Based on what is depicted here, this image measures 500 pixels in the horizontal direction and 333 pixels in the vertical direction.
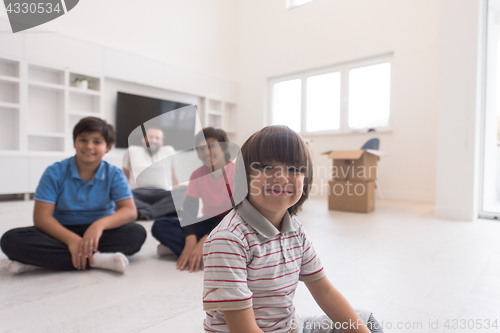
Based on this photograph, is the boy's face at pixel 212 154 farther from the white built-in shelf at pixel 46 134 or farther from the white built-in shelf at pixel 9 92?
the white built-in shelf at pixel 9 92

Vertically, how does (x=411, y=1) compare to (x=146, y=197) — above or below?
above

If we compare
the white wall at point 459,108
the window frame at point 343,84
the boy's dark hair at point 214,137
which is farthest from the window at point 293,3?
the boy's dark hair at point 214,137

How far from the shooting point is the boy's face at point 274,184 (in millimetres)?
556

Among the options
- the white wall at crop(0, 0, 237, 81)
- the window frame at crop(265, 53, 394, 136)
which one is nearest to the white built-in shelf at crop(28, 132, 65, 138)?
the white wall at crop(0, 0, 237, 81)

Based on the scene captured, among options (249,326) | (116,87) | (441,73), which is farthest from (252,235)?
(116,87)

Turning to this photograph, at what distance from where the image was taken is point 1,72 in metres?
3.35

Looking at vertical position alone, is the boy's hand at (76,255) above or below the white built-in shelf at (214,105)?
below

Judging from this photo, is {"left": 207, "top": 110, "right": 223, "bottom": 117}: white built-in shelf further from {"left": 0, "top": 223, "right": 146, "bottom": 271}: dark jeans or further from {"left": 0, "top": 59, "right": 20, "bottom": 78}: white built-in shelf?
{"left": 0, "top": 223, "right": 146, "bottom": 271}: dark jeans

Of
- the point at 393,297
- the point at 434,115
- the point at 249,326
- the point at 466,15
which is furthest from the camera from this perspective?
the point at 434,115

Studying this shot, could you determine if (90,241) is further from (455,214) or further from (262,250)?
(455,214)

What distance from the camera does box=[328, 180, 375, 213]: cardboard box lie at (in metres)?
2.90

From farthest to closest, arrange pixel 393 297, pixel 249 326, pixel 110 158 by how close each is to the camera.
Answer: pixel 110 158 → pixel 393 297 → pixel 249 326

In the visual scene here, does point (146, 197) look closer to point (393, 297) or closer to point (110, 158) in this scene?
point (110, 158)

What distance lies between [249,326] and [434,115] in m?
3.91
